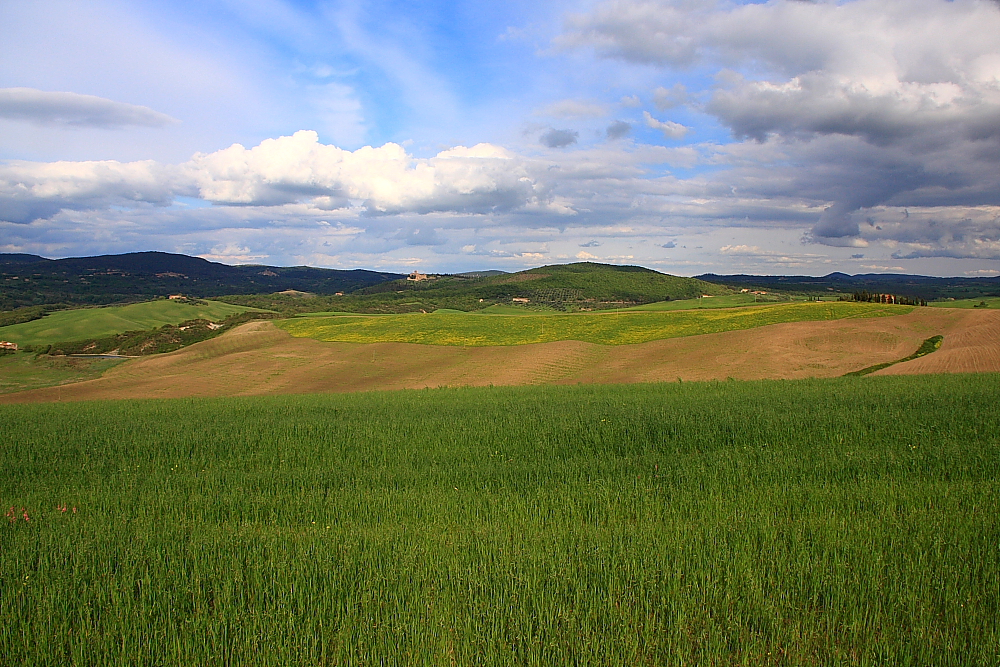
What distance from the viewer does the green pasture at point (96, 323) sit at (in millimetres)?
72938

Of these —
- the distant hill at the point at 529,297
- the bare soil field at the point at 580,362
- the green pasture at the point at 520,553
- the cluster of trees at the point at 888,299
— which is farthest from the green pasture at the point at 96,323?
the cluster of trees at the point at 888,299

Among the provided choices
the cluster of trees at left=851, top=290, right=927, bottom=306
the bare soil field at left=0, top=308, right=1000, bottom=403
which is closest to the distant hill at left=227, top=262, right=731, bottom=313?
the cluster of trees at left=851, top=290, right=927, bottom=306

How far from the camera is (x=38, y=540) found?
6.82 meters

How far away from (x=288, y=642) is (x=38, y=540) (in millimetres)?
4349

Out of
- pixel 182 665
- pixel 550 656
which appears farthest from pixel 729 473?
pixel 182 665

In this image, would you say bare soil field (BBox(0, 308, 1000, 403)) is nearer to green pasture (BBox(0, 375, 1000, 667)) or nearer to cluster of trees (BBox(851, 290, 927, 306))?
cluster of trees (BBox(851, 290, 927, 306))

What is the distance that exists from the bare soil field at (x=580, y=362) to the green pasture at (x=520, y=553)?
23.9 m

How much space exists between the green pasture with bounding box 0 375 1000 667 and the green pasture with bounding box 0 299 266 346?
75857 mm

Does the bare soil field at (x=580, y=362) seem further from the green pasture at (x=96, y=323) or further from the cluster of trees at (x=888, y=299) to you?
the green pasture at (x=96, y=323)

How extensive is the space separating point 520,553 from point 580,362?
37.1 metres

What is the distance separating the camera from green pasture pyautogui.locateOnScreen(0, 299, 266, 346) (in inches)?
2872

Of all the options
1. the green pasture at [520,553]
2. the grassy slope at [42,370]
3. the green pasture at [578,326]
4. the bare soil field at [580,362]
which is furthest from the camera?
the green pasture at [578,326]

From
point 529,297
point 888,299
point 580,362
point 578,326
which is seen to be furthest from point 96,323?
point 529,297

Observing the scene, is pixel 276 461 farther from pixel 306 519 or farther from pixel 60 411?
pixel 60 411
